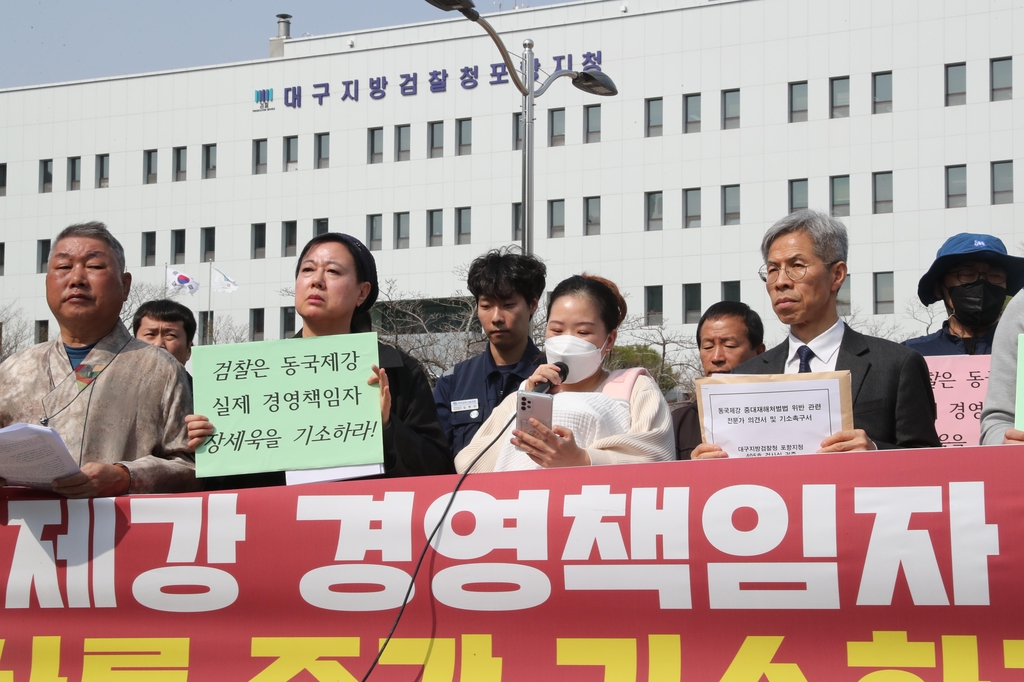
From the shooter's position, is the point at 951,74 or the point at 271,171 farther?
the point at 271,171

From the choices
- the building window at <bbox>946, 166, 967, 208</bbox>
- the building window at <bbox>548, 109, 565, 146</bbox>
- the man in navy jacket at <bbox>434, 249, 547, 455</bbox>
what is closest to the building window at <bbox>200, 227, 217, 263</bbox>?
the building window at <bbox>548, 109, 565, 146</bbox>

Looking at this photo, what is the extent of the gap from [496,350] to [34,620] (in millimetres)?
2305

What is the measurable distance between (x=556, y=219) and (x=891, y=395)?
39.3m

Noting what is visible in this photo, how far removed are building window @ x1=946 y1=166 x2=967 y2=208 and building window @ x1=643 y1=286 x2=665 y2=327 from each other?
10.6m

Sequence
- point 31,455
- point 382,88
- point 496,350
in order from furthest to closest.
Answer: point 382,88, point 496,350, point 31,455

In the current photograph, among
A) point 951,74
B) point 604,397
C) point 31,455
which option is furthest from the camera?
point 951,74

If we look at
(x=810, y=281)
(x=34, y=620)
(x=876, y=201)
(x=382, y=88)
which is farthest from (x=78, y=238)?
(x=382, y=88)

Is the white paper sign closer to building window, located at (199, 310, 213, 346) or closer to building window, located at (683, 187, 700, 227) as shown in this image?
building window, located at (683, 187, 700, 227)

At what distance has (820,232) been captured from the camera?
3.94 metres

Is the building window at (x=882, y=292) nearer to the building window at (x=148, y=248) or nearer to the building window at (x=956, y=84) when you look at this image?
the building window at (x=956, y=84)

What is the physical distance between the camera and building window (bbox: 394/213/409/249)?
44.9 metres

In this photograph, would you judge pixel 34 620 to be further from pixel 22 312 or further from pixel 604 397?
pixel 22 312

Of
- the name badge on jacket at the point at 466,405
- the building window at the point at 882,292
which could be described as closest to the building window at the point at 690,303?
the building window at the point at 882,292

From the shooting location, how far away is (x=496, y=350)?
5.13m
